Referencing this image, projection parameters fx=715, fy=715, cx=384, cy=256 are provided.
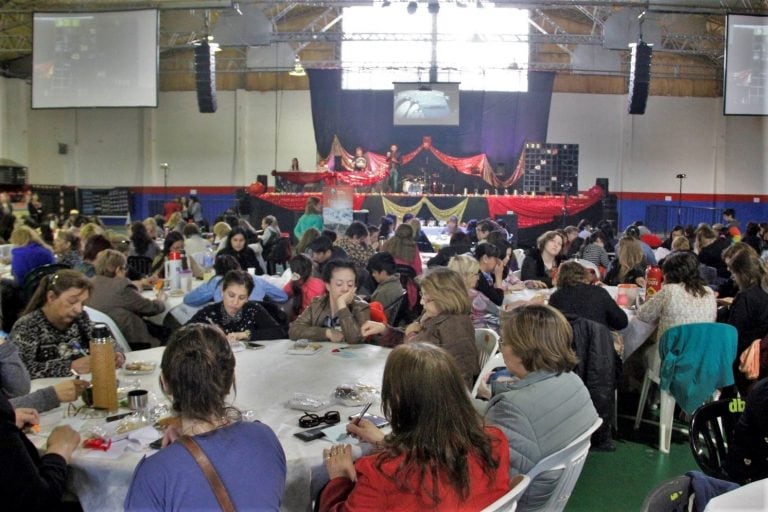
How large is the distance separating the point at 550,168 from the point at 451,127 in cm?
267

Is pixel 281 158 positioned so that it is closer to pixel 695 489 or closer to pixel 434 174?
pixel 434 174

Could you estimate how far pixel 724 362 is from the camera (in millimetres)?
3814

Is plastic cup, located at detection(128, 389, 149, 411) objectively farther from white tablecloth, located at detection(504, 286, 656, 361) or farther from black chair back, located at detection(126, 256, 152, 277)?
black chair back, located at detection(126, 256, 152, 277)

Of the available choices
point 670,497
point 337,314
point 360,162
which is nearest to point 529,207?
point 360,162

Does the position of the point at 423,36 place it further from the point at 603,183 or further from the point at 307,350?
the point at 307,350

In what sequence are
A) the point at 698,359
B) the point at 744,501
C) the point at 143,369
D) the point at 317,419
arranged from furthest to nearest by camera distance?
1. the point at 698,359
2. the point at 143,369
3. the point at 317,419
4. the point at 744,501

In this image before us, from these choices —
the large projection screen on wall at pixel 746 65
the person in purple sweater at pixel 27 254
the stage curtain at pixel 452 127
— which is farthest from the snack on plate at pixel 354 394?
the stage curtain at pixel 452 127

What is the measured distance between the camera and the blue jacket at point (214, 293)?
4.52 m

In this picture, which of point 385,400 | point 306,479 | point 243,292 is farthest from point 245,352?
point 385,400

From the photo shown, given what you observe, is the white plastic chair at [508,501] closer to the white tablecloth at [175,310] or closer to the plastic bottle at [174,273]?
the white tablecloth at [175,310]

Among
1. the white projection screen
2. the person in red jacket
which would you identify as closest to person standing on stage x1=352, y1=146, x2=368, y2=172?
the white projection screen

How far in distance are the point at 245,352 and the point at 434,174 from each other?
47.9ft

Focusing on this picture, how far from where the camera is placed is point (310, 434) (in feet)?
7.37

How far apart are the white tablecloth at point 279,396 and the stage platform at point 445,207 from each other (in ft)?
38.6
